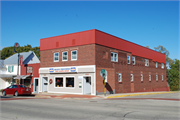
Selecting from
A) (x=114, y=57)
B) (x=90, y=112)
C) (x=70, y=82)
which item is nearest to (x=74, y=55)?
(x=70, y=82)

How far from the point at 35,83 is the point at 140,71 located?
19249 mm

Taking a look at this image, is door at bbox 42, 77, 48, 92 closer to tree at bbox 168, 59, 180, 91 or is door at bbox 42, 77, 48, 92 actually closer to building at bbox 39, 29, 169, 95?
building at bbox 39, 29, 169, 95

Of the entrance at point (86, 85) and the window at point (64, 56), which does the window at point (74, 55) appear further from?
the entrance at point (86, 85)

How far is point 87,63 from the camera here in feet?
78.6

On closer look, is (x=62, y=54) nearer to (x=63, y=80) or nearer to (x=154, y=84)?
(x=63, y=80)

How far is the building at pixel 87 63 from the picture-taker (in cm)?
2384

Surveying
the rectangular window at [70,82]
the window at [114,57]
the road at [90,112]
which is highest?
the window at [114,57]

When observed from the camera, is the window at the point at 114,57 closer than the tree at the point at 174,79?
Yes

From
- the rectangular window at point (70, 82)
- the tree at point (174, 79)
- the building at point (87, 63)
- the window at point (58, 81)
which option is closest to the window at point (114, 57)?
the building at point (87, 63)

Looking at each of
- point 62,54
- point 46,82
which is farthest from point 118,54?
point 46,82

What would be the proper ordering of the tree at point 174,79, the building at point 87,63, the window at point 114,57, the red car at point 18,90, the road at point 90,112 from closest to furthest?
the road at point 90,112 → the red car at point 18,90 → the building at point 87,63 → the window at point 114,57 → the tree at point 174,79

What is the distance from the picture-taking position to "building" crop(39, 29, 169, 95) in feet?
78.2

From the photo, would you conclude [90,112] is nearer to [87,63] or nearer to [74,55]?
[87,63]

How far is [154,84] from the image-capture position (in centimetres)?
4078
